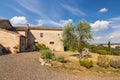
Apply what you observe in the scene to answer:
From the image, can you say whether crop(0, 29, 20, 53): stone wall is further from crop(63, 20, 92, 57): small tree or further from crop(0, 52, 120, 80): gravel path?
crop(0, 52, 120, 80): gravel path

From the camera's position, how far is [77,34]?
23688mm

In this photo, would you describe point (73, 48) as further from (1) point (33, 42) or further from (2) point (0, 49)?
(1) point (33, 42)

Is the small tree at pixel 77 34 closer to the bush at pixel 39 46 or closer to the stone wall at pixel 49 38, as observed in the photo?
the bush at pixel 39 46

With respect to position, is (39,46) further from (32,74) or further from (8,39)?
(32,74)

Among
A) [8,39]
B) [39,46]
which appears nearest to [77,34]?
[8,39]

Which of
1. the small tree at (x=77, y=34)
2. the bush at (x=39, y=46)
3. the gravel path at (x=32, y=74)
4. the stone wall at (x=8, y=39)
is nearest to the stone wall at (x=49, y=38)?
the bush at (x=39, y=46)

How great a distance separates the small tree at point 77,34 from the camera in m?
23.3

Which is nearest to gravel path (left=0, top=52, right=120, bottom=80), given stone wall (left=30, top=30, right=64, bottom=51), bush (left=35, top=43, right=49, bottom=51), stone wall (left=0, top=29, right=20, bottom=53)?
stone wall (left=0, top=29, right=20, bottom=53)

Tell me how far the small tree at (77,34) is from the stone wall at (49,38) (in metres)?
15.5

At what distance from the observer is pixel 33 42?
38.8m

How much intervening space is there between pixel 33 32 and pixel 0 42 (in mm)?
12176

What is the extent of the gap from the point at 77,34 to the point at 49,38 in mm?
16600

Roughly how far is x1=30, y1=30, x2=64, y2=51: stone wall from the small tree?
15.5m

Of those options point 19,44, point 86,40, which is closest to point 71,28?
point 86,40
